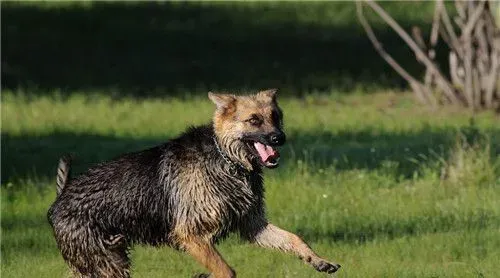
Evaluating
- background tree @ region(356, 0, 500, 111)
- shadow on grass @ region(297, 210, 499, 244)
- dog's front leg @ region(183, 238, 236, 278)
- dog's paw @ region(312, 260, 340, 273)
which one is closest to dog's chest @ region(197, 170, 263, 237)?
dog's front leg @ region(183, 238, 236, 278)

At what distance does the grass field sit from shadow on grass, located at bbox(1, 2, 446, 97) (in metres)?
2.50

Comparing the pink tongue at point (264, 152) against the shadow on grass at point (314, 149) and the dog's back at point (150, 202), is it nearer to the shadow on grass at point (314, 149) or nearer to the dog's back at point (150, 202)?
the dog's back at point (150, 202)

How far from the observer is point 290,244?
10.6 meters

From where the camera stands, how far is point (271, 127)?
10.3 metres

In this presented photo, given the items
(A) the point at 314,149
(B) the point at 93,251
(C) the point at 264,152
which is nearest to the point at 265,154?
(C) the point at 264,152

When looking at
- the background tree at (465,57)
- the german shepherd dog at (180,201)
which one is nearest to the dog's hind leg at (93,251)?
the german shepherd dog at (180,201)

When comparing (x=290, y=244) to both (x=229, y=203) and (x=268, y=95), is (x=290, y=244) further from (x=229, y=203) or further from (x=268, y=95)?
(x=268, y=95)

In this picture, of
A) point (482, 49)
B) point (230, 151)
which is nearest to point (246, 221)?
point (230, 151)

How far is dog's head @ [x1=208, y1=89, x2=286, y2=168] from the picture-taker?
10.3 metres

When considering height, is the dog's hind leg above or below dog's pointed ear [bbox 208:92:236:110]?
below

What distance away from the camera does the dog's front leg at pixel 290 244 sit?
10.4 meters

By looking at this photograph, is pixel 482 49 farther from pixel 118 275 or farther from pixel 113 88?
pixel 118 275

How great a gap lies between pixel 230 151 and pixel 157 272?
187 centimetres

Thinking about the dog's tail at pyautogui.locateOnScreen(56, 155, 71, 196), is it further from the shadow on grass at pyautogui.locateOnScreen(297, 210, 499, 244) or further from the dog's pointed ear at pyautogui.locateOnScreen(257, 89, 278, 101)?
the shadow on grass at pyautogui.locateOnScreen(297, 210, 499, 244)
